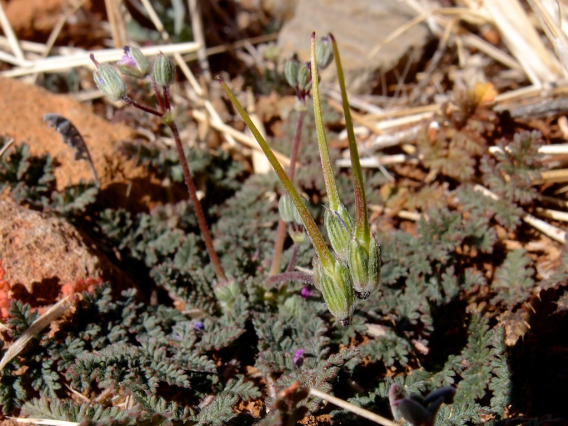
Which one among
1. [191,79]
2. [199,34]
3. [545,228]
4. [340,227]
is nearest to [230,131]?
[191,79]

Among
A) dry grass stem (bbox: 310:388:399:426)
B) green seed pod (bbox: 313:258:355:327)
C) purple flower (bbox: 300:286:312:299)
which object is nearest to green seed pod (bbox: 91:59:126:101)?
green seed pod (bbox: 313:258:355:327)

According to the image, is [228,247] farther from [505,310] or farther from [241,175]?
[505,310]

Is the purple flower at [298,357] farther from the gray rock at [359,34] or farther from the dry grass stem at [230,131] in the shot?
the gray rock at [359,34]

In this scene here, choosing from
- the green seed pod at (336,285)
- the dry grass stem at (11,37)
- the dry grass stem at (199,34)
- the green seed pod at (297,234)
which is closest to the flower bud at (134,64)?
the green seed pod at (297,234)

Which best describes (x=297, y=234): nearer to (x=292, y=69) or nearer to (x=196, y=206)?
(x=196, y=206)

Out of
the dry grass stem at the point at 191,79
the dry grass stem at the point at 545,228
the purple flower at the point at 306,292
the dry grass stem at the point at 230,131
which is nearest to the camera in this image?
the purple flower at the point at 306,292

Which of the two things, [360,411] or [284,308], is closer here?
[360,411]
